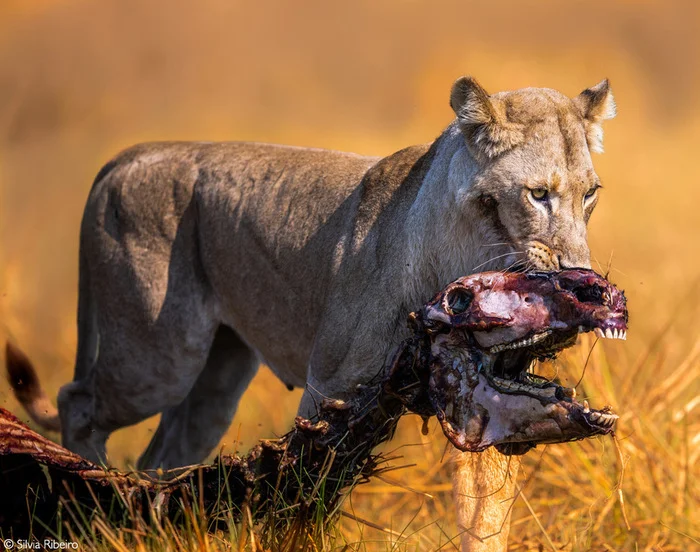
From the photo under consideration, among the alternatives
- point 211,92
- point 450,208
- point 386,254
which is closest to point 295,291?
point 386,254

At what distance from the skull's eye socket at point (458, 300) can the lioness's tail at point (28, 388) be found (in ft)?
9.05

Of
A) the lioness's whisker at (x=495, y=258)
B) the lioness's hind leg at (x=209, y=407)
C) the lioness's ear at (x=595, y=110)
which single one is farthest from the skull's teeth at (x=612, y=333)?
the lioness's hind leg at (x=209, y=407)

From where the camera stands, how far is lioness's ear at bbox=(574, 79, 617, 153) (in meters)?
3.86

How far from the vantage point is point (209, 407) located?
552cm

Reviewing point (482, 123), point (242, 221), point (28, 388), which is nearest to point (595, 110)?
point (482, 123)

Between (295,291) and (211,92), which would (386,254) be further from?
(211,92)

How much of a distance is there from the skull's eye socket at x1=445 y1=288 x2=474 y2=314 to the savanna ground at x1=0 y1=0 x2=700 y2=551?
48 cm

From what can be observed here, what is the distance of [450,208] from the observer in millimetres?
3775

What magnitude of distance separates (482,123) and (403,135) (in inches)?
364

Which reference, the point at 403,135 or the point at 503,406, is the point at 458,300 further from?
the point at 403,135

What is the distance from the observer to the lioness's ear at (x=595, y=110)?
3.86 m

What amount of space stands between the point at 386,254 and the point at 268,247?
33.2 inches

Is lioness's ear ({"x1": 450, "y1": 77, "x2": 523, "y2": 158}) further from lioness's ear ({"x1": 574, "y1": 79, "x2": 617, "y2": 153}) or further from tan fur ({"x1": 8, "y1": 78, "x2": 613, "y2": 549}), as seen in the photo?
lioness's ear ({"x1": 574, "y1": 79, "x2": 617, "y2": 153})

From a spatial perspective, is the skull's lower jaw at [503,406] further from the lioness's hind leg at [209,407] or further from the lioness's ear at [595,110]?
the lioness's hind leg at [209,407]
